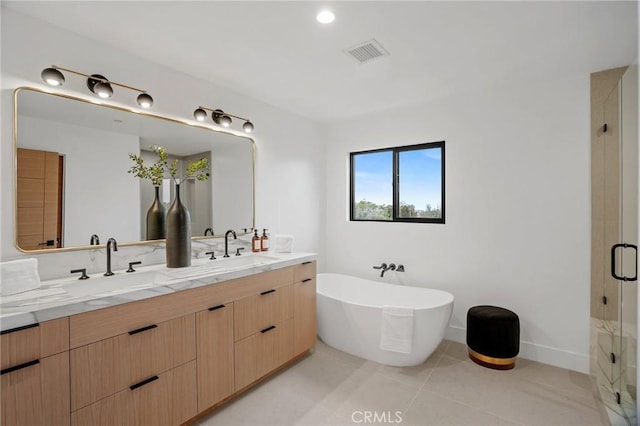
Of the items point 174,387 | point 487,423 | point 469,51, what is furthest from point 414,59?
point 174,387

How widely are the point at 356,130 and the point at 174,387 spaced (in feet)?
10.6

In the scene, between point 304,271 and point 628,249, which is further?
point 304,271

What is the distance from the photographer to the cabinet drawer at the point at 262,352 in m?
2.18

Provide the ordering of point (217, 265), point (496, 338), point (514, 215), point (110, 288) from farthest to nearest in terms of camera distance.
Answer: point (514, 215) → point (496, 338) → point (217, 265) → point (110, 288)

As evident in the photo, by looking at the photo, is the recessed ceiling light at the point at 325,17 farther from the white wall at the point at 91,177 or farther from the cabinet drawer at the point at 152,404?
the cabinet drawer at the point at 152,404

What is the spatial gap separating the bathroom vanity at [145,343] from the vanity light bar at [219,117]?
1237mm

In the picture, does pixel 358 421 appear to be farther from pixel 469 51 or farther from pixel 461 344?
pixel 469 51

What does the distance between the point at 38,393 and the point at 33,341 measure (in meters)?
0.23

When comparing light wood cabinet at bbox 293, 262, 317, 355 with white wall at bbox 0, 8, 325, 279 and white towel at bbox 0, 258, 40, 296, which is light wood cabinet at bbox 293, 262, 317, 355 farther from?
white towel at bbox 0, 258, 40, 296

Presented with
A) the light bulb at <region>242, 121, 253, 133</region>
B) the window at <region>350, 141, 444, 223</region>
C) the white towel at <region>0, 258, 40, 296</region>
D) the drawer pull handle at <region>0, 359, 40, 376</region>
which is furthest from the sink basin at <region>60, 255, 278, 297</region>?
the window at <region>350, 141, 444, 223</region>

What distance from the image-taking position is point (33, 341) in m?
1.29

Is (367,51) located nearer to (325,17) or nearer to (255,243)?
(325,17)

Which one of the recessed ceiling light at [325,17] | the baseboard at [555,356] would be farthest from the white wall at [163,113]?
the baseboard at [555,356]

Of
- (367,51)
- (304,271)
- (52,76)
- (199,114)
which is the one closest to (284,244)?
(304,271)
